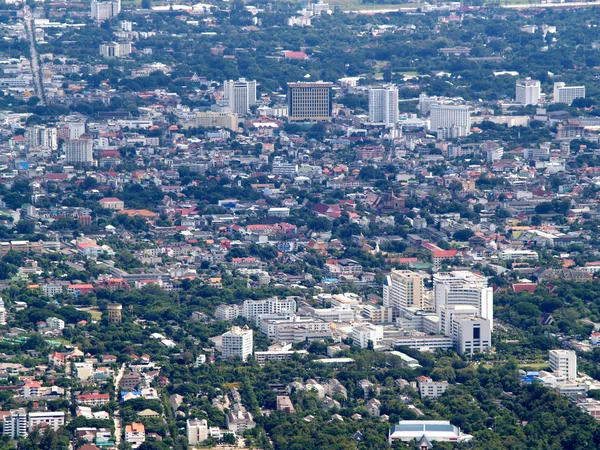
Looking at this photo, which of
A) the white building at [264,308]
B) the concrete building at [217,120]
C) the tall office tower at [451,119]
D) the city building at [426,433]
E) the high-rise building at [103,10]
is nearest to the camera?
the city building at [426,433]

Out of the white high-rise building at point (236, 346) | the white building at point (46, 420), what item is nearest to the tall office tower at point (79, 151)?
the white high-rise building at point (236, 346)

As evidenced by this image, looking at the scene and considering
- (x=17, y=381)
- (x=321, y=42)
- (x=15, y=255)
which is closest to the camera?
(x=17, y=381)

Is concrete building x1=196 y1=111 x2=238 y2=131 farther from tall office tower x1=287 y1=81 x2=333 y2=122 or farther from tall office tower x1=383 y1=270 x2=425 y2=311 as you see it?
tall office tower x1=383 y1=270 x2=425 y2=311

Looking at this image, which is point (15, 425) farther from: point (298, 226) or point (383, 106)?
point (383, 106)

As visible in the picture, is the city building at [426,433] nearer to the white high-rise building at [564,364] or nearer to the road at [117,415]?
the road at [117,415]

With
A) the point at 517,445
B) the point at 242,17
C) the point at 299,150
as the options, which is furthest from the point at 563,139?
the point at 517,445

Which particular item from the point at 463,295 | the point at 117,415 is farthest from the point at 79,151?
the point at 117,415

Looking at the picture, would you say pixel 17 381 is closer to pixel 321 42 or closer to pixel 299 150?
pixel 299 150
